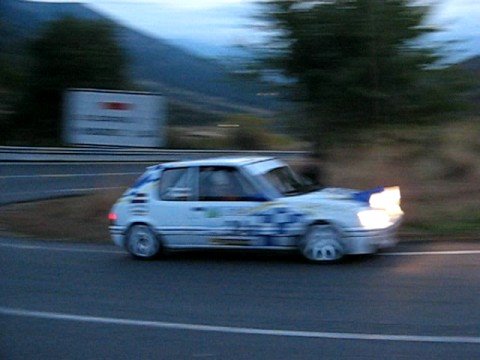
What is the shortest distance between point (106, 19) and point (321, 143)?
30.0m

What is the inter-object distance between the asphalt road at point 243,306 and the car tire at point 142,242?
243 millimetres

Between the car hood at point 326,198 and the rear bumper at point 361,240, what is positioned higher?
the car hood at point 326,198

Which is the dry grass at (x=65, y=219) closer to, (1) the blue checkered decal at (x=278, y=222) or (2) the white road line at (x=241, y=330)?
(1) the blue checkered decal at (x=278, y=222)

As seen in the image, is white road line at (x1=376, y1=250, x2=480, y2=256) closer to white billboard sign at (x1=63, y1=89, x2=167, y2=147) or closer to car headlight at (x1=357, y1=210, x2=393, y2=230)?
car headlight at (x1=357, y1=210, x2=393, y2=230)

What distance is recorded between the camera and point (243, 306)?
9055mm

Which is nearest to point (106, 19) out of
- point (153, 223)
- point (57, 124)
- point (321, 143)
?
point (57, 124)

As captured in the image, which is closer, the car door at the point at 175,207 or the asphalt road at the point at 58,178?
the car door at the point at 175,207

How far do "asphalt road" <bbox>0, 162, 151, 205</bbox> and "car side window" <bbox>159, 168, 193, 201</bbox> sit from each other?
24.4 ft

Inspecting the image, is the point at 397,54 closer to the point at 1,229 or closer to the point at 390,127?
the point at 390,127

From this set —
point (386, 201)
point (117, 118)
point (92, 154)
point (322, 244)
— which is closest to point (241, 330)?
point (322, 244)

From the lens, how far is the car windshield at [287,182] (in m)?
11.9

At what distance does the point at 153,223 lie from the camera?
1230cm

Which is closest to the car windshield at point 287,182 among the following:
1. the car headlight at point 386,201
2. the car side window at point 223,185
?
the car side window at point 223,185

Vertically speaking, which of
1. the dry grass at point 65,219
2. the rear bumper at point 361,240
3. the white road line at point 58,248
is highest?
the dry grass at point 65,219
